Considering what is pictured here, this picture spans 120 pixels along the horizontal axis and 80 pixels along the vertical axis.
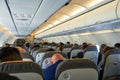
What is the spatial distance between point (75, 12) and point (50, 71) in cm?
735

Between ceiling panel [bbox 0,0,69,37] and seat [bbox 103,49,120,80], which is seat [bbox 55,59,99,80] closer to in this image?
seat [bbox 103,49,120,80]

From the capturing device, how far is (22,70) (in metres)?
2.37

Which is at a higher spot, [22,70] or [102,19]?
[102,19]

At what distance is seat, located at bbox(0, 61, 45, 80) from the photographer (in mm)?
2350

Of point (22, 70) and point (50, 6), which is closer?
point (22, 70)

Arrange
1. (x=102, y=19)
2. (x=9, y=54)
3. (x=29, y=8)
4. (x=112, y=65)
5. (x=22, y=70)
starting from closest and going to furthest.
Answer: (x=22, y=70) → (x=9, y=54) → (x=112, y=65) → (x=29, y=8) → (x=102, y=19)

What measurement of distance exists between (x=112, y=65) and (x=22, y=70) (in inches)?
115

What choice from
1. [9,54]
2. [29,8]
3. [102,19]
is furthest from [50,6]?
[9,54]

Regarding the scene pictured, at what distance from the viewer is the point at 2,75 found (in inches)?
40.6

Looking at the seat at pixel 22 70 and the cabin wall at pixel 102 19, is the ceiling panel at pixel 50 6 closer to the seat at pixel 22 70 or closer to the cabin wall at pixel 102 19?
the cabin wall at pixel 102 19

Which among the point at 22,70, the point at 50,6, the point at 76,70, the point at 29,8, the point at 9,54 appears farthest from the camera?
the point at 29,8

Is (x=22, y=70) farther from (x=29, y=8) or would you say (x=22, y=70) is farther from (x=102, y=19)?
(x=102, y=19)

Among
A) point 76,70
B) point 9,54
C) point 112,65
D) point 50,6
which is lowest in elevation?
point 112,65

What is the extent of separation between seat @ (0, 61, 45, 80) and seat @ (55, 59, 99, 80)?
46 centimetres
